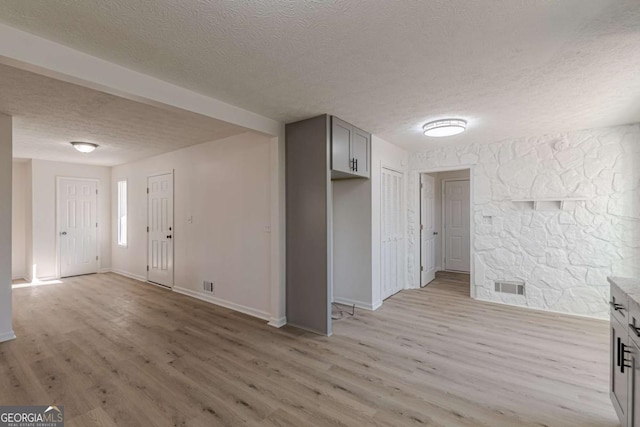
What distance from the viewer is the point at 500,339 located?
323 cm

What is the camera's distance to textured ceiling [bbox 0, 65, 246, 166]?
106 inches

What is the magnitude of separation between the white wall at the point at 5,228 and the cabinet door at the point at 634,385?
5.37m

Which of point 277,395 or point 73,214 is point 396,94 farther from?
point 73,214

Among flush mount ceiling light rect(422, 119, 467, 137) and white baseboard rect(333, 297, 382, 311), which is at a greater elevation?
flush mount ceiling light rect(422, 119, 467, 137)

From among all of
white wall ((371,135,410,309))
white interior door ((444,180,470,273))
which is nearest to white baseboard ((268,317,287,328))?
white wall ((371,135,410,309))

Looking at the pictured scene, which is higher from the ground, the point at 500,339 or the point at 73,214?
the point at 73,214

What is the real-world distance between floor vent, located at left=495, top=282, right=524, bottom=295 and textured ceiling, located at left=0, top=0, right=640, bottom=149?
2.52 meters

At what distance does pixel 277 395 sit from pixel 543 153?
4593 millimetres

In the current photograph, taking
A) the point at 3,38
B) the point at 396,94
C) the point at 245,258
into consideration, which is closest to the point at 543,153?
the point at 396,94

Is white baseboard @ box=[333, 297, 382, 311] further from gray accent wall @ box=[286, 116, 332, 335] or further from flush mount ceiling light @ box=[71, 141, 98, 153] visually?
flush mount ceiling light @ box=[71, 141, 98, 153]

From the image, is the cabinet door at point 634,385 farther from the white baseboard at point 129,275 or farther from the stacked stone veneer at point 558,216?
the white baseboard at point 129,275

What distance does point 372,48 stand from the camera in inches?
78.2

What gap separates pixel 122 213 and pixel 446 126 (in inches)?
272

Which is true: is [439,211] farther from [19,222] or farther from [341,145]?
A: [19,222]
